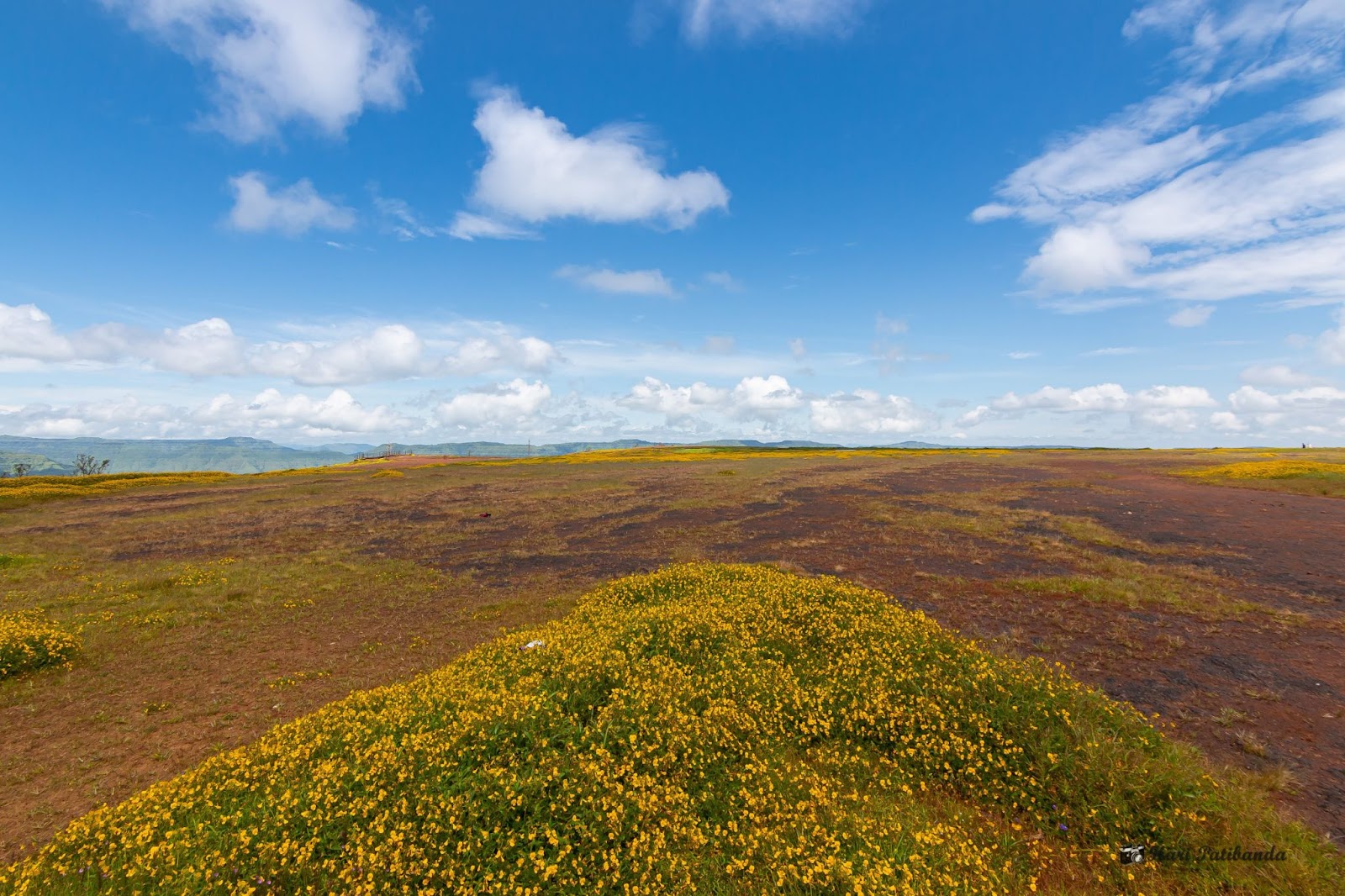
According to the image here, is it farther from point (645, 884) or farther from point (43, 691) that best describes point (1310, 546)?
point (43, 691)

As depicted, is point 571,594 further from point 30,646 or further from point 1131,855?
point 1131,855

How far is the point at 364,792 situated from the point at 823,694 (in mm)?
6893

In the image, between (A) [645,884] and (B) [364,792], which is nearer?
(A) [645,884]

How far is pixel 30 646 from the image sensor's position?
40.6 ft

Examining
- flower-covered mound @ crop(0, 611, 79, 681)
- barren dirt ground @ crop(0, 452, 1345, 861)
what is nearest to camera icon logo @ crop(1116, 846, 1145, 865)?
barren dirt ground @ crop(0, 452, 1345, 861)

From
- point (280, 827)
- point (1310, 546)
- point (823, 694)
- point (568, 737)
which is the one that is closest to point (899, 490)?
point (1310, 546)

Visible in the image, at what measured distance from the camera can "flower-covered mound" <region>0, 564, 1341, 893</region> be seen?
212 inches

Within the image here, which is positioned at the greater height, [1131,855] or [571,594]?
[1131,855]

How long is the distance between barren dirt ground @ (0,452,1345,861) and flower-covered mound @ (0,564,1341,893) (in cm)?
263

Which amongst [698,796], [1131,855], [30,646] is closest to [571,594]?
[698,796]

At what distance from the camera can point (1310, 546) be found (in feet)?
69.5

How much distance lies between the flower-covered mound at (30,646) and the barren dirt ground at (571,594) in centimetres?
50

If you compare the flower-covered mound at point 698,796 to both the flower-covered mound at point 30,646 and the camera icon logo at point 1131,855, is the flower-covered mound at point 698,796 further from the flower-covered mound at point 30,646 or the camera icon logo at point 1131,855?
the flower-covered mound at point 30,646

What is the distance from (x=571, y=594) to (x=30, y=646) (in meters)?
13.5
